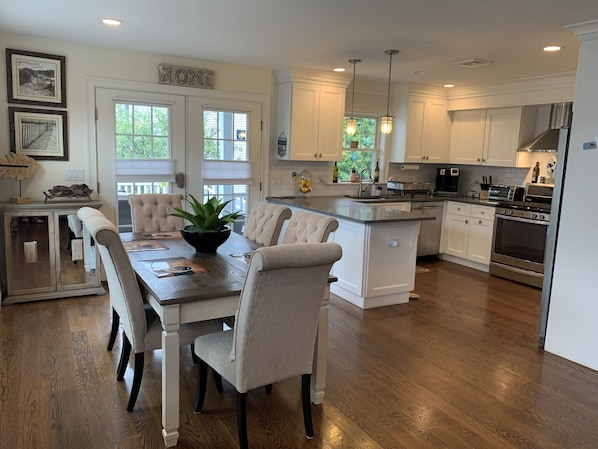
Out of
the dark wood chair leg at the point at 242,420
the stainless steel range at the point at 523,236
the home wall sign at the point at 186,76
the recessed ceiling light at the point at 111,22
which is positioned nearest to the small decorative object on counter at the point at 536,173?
the stainless steel range at the point at 523,236

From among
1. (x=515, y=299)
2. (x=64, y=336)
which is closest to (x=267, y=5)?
(x=64, y=336)

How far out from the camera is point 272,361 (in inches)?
82.2

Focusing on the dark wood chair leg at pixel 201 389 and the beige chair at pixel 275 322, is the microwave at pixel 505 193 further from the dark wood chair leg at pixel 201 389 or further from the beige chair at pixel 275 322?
the dark wood chair leg at pixel 201 389

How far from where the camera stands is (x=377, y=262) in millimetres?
4180

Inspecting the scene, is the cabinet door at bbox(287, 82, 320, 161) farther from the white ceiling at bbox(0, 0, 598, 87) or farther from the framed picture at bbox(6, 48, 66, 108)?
the framed picture at bbox(6, 48, 66, 108)

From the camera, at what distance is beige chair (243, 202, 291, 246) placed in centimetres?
341

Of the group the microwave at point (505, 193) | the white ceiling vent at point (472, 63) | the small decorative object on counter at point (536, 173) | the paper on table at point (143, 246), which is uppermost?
the white ceiling vent at point (472, 63)

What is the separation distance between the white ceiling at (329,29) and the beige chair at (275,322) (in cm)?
193

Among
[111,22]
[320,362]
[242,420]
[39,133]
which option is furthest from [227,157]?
[242,420]

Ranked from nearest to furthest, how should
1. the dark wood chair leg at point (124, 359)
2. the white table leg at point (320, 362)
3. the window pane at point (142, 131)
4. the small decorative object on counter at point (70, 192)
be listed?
the white table leg at point (320, 362)
the dark wood chair leg at point (124, 359)
the small decorative object on counter at point (70, 192)
the window pane at point (142, 131)

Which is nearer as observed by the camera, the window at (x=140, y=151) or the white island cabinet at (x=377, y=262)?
the white island cabinet at (x=377, y=262)

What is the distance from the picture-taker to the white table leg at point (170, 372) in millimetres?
2066

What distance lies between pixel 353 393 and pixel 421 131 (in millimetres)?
4475

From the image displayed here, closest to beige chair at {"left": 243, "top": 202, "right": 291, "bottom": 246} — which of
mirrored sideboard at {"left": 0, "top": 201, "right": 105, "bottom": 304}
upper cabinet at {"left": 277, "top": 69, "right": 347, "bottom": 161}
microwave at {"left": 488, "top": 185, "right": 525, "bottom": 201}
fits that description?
mirrored sideboard at {"left": 0, "top": 201, "right": 105, "bottom": 304}
